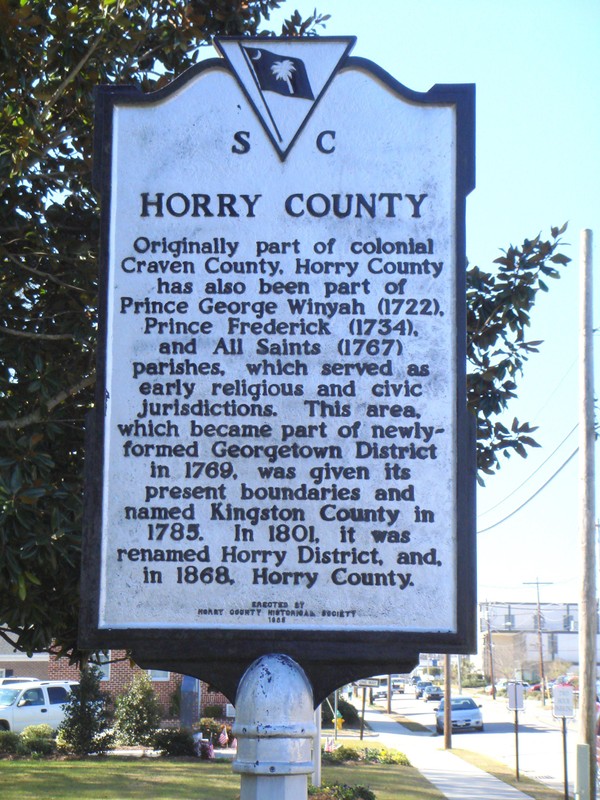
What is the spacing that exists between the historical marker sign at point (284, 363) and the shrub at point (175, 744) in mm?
24101

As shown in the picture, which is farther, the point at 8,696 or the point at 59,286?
the point at 8,696

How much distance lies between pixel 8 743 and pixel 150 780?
285 inches

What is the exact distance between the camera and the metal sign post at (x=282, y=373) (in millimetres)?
3658

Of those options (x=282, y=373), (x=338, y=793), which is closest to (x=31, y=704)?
(x=338, y=793)

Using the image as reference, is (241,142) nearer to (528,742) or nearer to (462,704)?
(528,742)

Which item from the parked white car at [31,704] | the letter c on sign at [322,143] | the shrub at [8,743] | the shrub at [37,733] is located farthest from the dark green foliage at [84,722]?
the letter c on sign at [322,143]

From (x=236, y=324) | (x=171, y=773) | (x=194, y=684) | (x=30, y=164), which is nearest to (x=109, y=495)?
(x=236, y=324)

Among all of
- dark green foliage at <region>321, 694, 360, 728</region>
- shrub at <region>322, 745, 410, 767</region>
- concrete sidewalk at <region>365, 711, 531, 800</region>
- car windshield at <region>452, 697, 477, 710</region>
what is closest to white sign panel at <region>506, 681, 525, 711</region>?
concrete sidewalk at <region>365, 711, 531, 800</region>

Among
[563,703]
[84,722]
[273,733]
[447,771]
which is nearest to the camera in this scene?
[273,733]

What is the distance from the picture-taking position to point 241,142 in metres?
4.01

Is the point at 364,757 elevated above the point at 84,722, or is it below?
below

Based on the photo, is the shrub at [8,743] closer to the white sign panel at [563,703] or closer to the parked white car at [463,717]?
the white sign panel at [563,703]

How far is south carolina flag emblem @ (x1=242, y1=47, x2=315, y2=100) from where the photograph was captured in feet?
13.1

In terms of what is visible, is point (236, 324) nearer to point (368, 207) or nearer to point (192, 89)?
point (368, 207)
